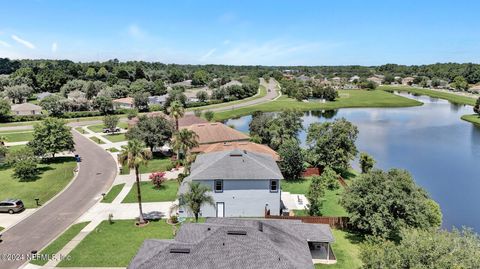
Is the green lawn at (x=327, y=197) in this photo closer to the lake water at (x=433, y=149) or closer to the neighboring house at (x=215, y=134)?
the lake water at (x=433, y=149)

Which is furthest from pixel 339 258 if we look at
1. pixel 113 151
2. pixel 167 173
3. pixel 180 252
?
pixel 113 151

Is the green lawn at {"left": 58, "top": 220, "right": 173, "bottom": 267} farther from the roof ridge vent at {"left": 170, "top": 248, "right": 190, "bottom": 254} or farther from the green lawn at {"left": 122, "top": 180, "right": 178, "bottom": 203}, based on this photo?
the roof ridge vent at {"left": 170, "top": 248, "right": 190, "bottom": 254}

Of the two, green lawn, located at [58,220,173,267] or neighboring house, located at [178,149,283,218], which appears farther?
neighboring house, located at [178,149,283,218]

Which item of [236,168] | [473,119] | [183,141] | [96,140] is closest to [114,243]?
[236,168]

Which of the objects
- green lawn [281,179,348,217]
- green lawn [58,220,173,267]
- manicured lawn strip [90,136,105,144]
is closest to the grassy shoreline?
green lawn [281,179,348,217]

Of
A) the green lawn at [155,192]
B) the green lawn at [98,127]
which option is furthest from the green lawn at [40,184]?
the green lawn at [98,127]

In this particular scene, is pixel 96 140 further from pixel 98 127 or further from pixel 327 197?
pixel 327 197
